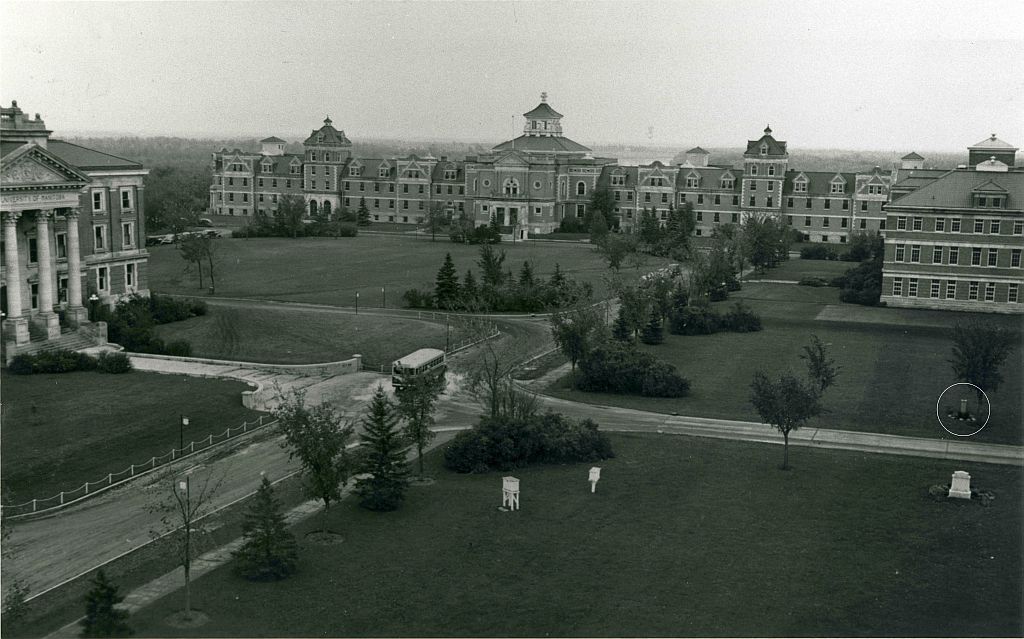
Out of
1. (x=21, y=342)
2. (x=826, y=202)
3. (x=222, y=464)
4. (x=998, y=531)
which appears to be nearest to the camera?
(x=998, y=531)

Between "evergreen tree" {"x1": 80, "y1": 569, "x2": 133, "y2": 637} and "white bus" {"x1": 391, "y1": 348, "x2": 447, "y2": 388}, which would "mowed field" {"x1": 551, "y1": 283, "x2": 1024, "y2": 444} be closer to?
"white bus" {"x1": 391, "y1": 348, "x2": 447, "y2": 388}

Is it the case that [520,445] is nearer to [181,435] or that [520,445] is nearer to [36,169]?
[181,435]

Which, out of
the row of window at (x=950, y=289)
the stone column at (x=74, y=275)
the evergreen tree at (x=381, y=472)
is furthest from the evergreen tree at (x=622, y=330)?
the stone column at (x=74, y=275)

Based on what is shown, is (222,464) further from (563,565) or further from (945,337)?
(945,337)

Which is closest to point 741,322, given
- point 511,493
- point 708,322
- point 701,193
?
Answer: point 708,322

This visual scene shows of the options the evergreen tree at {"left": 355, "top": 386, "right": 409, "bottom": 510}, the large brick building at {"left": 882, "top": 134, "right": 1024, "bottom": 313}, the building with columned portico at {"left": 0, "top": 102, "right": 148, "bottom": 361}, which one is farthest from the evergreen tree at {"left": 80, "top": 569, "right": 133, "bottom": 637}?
the large brick building at {"left": 882, "top": 134, "right": 1024, "bottom": 313}

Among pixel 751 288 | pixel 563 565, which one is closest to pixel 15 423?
pixel 563 565
